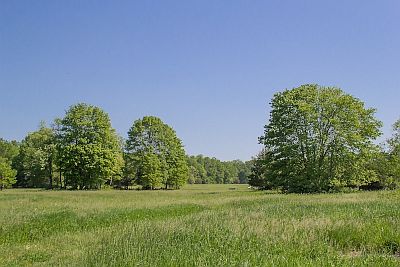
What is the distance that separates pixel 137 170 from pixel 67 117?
16862 mm

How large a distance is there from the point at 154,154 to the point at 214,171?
326 ft

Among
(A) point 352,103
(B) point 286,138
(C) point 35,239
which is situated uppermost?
(A) point 352,103

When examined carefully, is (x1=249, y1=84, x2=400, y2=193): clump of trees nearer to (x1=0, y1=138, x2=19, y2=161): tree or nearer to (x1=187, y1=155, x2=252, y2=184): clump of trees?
(x1=0, y1=138, x2=19, y2=161): tree

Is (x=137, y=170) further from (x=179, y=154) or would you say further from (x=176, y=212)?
(x=176, y=212)

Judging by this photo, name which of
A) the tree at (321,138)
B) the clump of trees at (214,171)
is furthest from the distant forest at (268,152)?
the clump of trees at (214,171)

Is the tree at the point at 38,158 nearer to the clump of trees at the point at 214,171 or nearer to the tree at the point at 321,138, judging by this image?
the tree at the point at 321,138

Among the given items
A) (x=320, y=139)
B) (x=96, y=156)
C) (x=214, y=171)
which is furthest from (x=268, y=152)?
(x=214, y=171)

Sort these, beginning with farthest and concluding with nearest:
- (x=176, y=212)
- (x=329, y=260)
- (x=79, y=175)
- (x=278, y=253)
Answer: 1. (x=79, y=175)
2. (x=176, y=212)
3. (x=278, y=253)
4. (x=329, y=260)

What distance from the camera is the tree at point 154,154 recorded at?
73.1 meters

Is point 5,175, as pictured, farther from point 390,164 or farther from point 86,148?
point 390,164

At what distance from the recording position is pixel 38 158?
78.6 meters

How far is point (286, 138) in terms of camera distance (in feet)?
156

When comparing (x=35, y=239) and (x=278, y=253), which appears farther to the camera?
(x=35, y=239)

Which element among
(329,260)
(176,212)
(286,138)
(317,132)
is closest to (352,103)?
(317,132)
